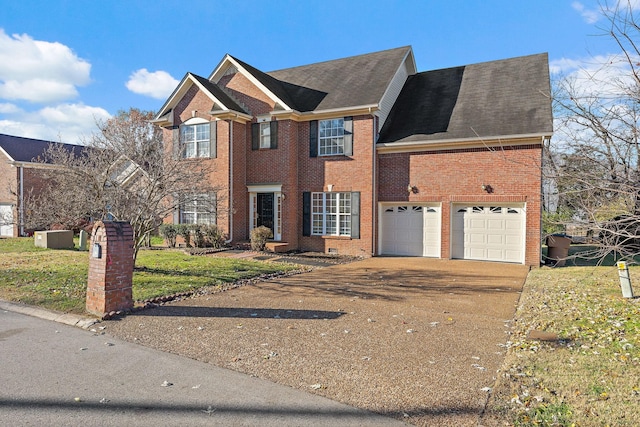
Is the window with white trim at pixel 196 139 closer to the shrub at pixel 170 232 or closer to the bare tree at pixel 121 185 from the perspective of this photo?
the shrub at pixel 170 232

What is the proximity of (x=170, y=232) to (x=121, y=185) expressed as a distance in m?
7.56

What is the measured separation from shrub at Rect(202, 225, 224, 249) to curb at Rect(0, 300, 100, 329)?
9.21m

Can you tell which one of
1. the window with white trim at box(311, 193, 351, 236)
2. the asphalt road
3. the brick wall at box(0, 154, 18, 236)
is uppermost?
the brick wall at box(0, 154, 18, 236)

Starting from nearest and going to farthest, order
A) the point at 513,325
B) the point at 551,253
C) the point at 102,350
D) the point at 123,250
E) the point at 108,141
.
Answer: the point at 102,350 < the point at 513,325 < the point at 123,250 < the point at 108,141 < the point at 551,253

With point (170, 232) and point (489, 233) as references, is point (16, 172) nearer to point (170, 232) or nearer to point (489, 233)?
point (170, 232)

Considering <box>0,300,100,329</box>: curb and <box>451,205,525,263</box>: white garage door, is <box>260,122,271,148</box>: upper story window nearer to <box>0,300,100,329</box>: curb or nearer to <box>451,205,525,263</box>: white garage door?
<box>451,205,525,263</box>: white garage door

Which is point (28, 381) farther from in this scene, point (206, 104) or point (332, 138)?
point (206, 104)

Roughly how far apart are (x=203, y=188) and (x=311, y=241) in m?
6.47

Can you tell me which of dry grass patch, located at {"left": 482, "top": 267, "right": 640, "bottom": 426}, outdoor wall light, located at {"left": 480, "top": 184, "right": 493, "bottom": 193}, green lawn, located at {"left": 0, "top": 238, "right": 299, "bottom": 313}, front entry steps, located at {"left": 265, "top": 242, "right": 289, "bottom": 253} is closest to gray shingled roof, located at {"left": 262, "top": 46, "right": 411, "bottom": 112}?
outdoor wall light, located at {"left": 480, "top": 184, "right": 493, "bottom": 193}

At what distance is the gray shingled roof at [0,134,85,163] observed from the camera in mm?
27255

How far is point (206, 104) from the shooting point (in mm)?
17984

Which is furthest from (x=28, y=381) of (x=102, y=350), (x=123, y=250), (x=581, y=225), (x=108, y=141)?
(x=108, y=141)

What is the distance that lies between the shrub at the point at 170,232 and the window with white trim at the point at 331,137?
23.7 ft

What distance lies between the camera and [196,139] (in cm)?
1839
